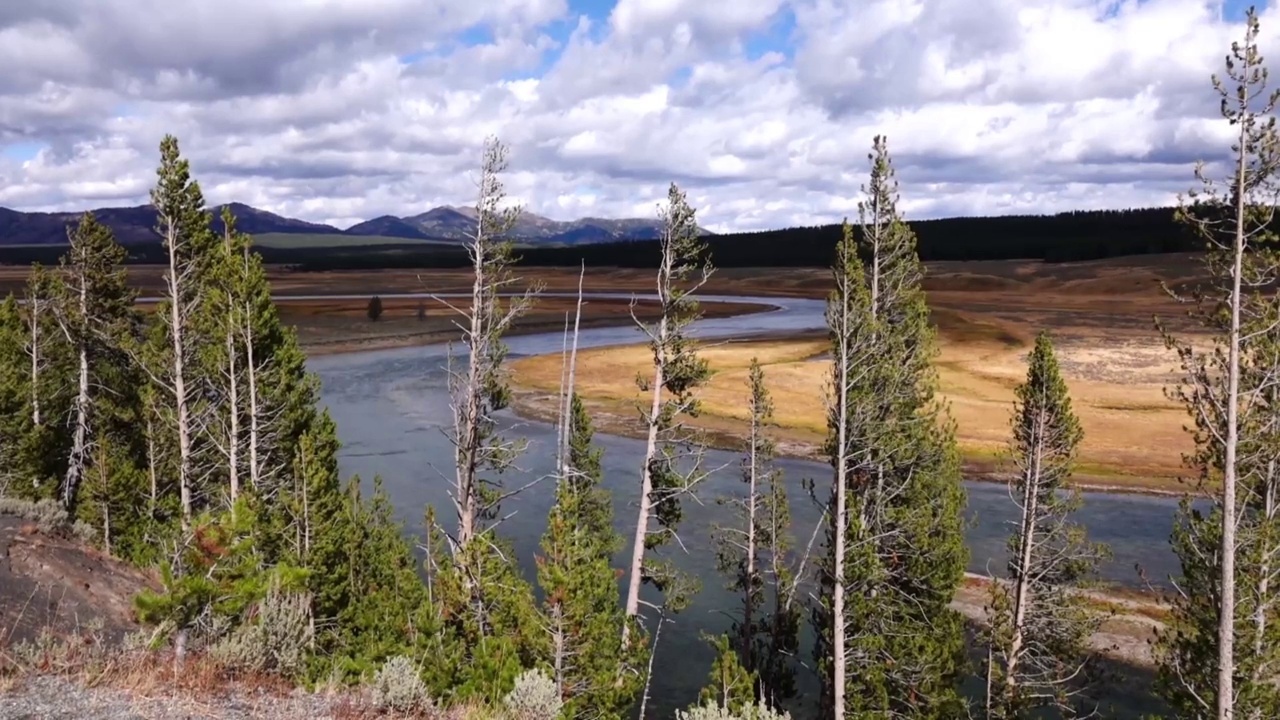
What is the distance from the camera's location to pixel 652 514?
23984 mm

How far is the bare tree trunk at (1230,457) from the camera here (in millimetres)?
14016

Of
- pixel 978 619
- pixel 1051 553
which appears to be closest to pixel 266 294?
pixel 1051 553

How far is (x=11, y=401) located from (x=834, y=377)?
92.6 feet

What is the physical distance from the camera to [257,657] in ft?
36.1

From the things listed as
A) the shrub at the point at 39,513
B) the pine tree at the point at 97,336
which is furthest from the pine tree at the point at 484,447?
the pine tree at the point at 97,336

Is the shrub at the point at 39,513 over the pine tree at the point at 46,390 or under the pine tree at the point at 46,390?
under

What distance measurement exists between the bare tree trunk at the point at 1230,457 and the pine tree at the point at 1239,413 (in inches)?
0.6

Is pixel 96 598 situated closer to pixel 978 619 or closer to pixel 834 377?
pixel 834 377

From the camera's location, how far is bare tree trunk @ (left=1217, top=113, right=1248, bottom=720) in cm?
1402

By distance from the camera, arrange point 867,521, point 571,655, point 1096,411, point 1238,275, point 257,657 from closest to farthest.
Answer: point 257,657, point 1238,275, point 571,655, point 867,521, point 1096,411

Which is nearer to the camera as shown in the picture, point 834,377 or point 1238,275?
point 1238,275

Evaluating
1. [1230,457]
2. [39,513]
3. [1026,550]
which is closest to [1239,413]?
[1230,457]

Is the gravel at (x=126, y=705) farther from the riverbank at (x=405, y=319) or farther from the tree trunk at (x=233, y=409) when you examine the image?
the riverbank at (x=405, y=319)

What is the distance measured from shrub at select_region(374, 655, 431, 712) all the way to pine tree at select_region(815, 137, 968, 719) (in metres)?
11.2
